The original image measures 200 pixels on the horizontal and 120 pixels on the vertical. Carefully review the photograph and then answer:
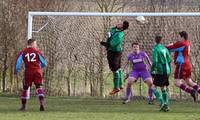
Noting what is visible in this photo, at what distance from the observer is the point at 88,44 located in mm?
19516

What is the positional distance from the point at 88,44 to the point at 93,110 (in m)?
5.10

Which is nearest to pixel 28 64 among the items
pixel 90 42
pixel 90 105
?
pixel 90 105

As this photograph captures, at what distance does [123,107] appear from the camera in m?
15.7

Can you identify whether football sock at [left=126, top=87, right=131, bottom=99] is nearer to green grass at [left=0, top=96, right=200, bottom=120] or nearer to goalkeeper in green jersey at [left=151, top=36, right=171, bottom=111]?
green grass at [left=0, top=96, right=200, bottom=120]

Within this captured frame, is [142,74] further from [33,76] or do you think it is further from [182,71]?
[33,76]

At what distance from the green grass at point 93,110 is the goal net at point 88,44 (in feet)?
5.78

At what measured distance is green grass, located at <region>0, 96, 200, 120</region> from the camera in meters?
13.1

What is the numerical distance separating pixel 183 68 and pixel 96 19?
508 cm

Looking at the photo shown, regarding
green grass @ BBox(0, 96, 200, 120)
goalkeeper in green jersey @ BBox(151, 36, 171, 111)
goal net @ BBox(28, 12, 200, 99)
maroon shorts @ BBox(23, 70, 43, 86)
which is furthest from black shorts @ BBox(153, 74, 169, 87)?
goal net @ BBox(28, 12, 200, 99)

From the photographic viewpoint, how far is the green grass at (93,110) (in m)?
13.1

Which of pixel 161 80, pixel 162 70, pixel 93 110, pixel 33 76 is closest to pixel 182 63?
pixel 162 70

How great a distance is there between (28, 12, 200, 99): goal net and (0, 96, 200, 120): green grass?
5.78 feet

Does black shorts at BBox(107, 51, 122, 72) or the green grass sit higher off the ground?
black shorts at BBox(107, 51, 122, 72)

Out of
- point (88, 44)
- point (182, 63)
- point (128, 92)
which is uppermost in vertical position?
point (88, 44)
